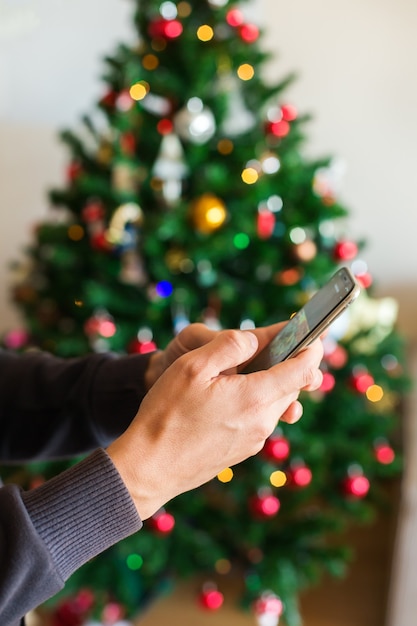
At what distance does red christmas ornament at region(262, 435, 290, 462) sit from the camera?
1145mm

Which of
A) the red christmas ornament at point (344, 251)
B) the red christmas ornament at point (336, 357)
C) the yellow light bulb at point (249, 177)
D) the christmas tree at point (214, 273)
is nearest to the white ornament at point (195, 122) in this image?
the christmas tree at point (214, 273)

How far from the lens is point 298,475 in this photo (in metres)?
1.23

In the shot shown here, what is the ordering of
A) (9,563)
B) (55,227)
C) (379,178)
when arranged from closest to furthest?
(9,563) → (55,227) → (379,178)

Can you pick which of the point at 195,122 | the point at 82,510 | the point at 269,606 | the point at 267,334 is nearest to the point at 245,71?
the point at 195,122

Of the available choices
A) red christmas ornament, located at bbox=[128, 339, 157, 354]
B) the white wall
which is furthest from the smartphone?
the white wall

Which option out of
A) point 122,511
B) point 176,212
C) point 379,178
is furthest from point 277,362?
point 379,178

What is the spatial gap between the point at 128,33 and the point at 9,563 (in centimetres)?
165

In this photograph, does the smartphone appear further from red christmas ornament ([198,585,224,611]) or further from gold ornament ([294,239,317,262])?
red christmas ornament ([198,585,224,611])

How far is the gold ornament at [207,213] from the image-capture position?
3.70 feet

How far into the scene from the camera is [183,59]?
1.17 meters

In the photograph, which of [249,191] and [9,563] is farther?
[249,191]

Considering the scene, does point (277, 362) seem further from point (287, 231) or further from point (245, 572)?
point (245, 572)

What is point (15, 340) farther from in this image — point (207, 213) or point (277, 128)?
point (277, 128)

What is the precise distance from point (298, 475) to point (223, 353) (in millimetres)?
824
